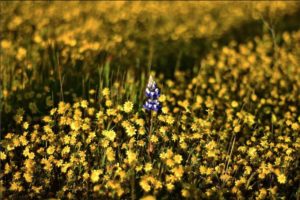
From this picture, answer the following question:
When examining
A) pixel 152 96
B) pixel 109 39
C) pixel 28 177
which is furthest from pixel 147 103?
pixel 109 39

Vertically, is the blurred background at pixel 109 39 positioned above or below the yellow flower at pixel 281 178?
above

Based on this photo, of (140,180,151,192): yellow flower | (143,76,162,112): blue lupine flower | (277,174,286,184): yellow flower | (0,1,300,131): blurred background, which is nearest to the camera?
(140,180,151,192): yellow flower

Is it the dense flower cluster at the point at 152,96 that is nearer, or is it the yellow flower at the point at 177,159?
the yellow flower at the point at 177,159

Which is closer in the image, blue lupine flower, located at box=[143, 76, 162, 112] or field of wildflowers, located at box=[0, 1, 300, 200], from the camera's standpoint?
field of wildflowers, located at box=[0, 1, 300, 200]

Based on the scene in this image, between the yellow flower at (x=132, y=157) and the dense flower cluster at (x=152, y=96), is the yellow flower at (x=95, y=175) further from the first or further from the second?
the dense flower cluster at (x=152, y=96)

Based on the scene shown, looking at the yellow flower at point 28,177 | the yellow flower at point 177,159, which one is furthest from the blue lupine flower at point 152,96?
the yellow flower at point 28,177

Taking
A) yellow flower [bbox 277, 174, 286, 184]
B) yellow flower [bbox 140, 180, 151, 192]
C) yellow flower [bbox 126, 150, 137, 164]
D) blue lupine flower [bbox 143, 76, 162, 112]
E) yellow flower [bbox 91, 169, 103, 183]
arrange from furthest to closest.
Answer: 1. blue lupine flower [bbox 143, 76, 162, 112]
2. yellow flower [bbox 277, 174, 286, 184]
3. yellow flower [bbox 126, 150, 137, 164]
4. yellow flower [bbox 91, 169, 103, 183]
5. yellow flower [bbox 140, 180, 151, 192]

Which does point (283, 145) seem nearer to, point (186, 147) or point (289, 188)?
point (289, 188)

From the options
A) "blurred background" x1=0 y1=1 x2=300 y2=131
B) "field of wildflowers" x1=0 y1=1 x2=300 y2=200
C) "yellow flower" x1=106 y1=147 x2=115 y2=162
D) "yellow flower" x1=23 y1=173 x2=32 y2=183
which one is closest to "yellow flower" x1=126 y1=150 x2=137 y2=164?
"field of wildflowers" x1=0 y1=1 x2=300 y2=200

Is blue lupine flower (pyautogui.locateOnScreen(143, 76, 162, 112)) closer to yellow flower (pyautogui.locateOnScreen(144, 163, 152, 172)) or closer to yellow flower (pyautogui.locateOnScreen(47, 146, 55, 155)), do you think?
yellow flower (pyautogui.locateOnScreen(144, 163, 152, 172))

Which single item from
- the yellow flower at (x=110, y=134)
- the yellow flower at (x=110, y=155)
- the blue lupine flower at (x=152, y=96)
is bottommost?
the yellow flower at (x=110, y=155)
